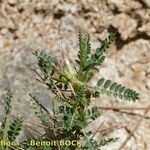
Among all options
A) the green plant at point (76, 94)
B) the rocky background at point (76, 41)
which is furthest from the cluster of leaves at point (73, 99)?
the rocky background at point (76, 41)

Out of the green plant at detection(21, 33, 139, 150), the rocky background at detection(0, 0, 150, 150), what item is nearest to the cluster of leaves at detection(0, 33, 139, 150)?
the green plant at detection(21, 33, 139, 150)

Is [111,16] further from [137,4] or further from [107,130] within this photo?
[107,130]

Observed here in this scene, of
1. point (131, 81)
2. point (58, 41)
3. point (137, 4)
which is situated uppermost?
point (137, 4)

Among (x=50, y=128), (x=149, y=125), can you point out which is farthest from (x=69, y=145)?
(x=149, y=125)

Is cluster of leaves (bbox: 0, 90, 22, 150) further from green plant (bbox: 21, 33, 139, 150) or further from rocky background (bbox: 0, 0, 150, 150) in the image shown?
rocky background (bbox: 0, 0, 150, 150)

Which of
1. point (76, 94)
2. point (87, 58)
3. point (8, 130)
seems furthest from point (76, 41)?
point (8, 130)

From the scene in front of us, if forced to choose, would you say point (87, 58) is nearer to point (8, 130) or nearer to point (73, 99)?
point (73, 99)

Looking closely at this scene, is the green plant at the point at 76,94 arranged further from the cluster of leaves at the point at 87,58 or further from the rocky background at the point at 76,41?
the rocky background at the point at 76,41
